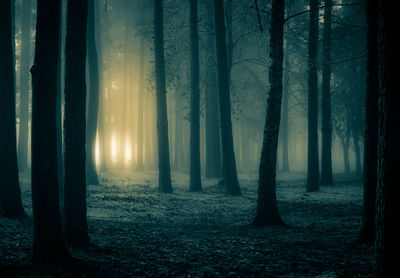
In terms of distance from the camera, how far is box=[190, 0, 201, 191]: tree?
16.6 m

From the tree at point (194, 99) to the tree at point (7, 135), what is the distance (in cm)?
954

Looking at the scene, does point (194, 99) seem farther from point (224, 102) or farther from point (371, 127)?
point (371, 127)

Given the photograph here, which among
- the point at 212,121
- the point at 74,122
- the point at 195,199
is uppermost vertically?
the point at 212,121

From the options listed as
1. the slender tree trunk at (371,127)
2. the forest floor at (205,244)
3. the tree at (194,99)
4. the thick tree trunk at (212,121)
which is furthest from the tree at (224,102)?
the slender tree trunk at (371,127)

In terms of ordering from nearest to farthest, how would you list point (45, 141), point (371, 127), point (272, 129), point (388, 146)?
point (388, 146), point (45, 141), point (371, 127), point (272, 129)

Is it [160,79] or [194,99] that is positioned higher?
[160,79]

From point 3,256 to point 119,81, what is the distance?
3188cm

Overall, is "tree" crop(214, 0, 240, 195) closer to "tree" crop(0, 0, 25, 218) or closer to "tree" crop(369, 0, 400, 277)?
"tree" crop(0, 0, 25, 218)

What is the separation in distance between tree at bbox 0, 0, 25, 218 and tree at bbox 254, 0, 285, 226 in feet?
21.4

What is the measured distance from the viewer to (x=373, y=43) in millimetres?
6195

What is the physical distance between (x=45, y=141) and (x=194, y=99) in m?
12.4

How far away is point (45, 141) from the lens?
4.86 m

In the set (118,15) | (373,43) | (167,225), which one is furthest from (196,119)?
(118,15)

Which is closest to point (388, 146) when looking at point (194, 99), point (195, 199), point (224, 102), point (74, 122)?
point (74, 122)
